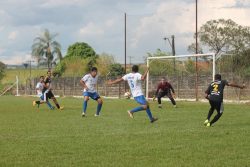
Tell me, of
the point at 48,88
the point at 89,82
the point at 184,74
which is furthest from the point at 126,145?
the point at 184,74

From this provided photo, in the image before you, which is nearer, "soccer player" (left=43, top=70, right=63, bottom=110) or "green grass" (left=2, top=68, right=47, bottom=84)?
"soccer player" (left=43, top=70, right=63, bottom=110)

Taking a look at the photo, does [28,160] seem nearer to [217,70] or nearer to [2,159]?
[2,159]

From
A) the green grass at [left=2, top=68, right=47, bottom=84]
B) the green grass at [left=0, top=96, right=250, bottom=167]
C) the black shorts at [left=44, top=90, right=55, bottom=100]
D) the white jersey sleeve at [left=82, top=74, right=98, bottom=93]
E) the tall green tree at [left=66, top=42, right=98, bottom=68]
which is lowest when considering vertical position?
the green grass at [left=0, top=96, right=250, bottom=167]

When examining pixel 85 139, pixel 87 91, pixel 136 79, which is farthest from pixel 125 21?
pixel 85 139

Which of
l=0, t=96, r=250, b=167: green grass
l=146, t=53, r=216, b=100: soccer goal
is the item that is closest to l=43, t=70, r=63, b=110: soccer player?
l=0, t=96, r=250, b=167: green grass

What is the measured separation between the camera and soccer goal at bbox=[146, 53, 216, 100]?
43344 mm

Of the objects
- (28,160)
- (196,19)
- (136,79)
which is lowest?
(28,160)

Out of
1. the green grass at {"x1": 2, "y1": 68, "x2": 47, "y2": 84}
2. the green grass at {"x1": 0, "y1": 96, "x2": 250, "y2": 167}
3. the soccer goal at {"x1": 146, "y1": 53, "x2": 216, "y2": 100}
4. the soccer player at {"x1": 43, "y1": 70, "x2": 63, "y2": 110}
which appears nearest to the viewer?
the green grass at {"x1": 0, "y1": 96, "x2": 250, "y2": 167}

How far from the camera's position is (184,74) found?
154 ft

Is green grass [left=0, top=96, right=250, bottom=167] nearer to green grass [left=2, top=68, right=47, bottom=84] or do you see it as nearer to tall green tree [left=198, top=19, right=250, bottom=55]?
tall green tree [left=198, top=19, right=250, bottom=55]

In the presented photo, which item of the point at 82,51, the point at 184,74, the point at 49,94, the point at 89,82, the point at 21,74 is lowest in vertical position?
the point at 49,94

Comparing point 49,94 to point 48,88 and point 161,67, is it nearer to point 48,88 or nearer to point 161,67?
point 48,88

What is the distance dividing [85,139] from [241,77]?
95.7 feet

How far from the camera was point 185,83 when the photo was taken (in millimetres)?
45781
